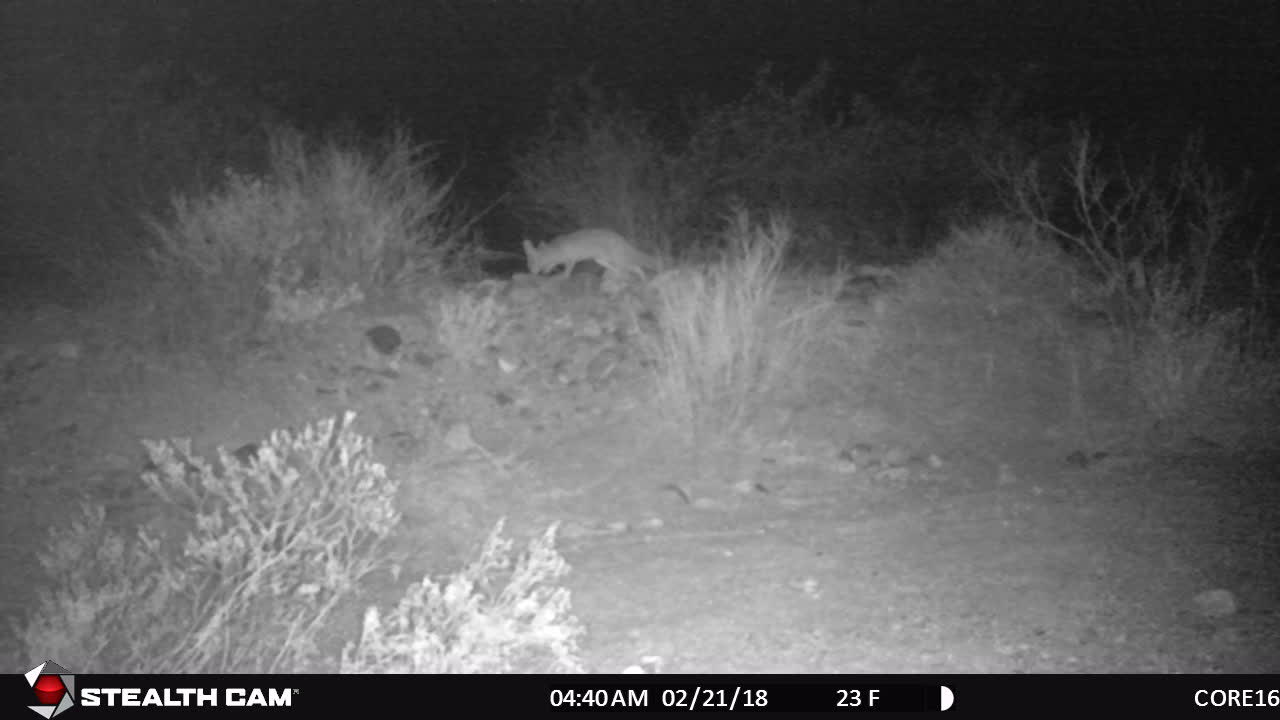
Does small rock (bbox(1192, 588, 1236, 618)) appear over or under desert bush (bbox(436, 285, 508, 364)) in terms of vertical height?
under

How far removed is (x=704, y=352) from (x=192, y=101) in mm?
10928

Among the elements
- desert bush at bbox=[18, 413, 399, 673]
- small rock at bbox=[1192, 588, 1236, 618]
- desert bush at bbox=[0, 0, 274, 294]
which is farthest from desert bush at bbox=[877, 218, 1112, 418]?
desert bush at bbox=[0, 0, 274, 294]

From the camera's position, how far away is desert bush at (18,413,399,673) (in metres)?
3.36

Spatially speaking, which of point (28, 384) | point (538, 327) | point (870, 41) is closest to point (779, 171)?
point (538, 327)

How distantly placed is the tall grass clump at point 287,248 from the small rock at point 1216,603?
18.1 feet

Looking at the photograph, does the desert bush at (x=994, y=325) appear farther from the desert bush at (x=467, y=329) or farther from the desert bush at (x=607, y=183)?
the desert bush at (x=607, y=183)

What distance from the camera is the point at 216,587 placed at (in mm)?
4047

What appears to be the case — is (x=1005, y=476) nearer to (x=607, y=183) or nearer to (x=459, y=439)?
(x=459, y=439)

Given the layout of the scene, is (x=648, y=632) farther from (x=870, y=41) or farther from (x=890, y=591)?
(x=870, y=41)

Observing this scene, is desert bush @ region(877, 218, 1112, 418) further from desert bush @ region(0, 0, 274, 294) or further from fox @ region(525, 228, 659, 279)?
desert bush @ region(0, 0, 274, 294)

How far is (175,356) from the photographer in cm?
691
